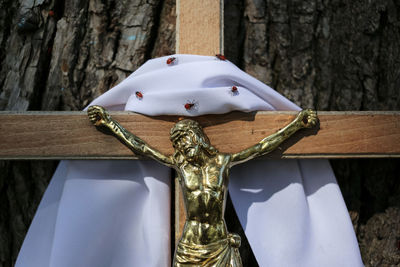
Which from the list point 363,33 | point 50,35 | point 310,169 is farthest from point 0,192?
point 363,33

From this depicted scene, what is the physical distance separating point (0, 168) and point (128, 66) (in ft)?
1.67

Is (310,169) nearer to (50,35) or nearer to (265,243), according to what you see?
(265,243)

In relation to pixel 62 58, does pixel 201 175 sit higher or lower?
lower

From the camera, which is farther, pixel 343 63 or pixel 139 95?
pixel 343 63

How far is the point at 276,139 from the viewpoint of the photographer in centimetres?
94

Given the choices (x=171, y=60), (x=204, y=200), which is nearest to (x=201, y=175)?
(x=204, y=200)

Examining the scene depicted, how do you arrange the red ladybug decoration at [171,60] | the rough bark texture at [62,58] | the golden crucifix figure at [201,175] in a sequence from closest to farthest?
the golden crucifix figure at [201,175] < the red ladybug decoration at [171,60] < the rough bark texture at [62,58]

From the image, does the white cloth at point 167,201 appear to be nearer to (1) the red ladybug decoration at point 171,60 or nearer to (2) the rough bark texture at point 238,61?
(1) the red ladybug decoration at point 171,60

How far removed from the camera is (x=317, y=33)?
1.23 meters

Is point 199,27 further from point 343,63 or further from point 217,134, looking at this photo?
point 343,63

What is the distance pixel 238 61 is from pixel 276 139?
38 cm

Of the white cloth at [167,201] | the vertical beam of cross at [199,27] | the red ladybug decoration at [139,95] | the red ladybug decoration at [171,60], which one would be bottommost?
the white cloth at [167,201]

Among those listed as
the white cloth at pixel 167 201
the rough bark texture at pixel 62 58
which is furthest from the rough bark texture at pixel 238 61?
the white cloth at pixel 167 201

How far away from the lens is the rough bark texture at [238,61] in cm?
119
